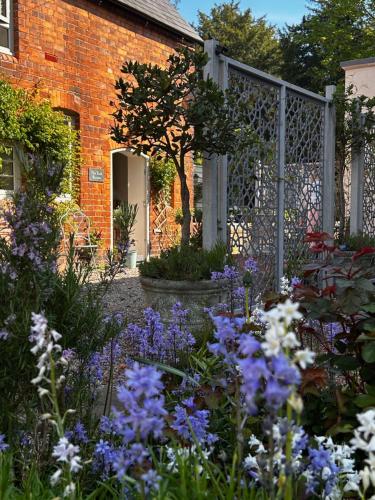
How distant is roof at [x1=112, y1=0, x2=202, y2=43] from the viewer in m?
10.8

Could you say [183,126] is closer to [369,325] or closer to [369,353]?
[369,325]

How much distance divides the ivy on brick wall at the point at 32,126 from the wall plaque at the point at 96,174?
20.5 inches

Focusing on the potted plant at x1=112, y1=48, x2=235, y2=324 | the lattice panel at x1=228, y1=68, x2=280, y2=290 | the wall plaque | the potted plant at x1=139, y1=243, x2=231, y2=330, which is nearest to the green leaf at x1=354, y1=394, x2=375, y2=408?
the potted plant at x1=139, y1=243, x2=231, y2=330

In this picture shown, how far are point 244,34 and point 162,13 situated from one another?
24.3 metres

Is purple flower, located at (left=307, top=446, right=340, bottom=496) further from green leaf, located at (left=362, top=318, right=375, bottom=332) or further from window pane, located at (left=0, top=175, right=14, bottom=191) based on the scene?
window pane, located at (left=0, top=175, right=14, bottom=191)

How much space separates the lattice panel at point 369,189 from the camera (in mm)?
8875

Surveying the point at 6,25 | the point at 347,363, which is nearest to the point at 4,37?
the point at 6,25

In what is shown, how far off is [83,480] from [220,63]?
415cm

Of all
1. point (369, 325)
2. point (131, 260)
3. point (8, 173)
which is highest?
point (8, 173)

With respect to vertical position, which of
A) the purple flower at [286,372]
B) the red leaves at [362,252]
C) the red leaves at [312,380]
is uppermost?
the red leaves at [362,252]

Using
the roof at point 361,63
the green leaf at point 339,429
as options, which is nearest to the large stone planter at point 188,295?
the green leaf at point 339,429

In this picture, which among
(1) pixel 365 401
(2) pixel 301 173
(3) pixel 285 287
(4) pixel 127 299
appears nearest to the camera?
(1) pixel 365 401

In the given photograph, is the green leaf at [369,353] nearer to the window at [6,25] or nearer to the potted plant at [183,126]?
the potted plant at [183,126]

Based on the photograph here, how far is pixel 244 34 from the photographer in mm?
34562
